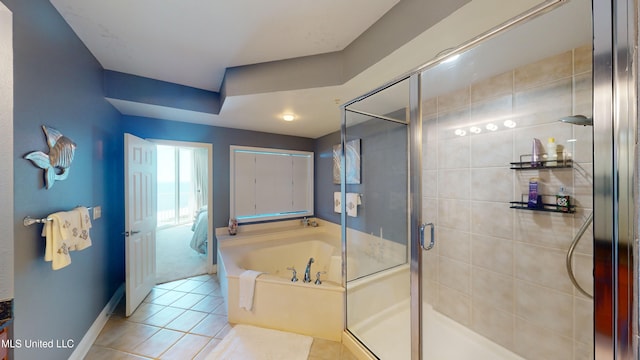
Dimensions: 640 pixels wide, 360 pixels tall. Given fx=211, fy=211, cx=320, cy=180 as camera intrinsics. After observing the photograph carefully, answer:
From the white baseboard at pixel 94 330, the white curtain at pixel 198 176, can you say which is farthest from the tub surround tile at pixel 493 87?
the white curtain at pixel 198 176

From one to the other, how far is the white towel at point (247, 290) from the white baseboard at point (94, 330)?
3.75 ft

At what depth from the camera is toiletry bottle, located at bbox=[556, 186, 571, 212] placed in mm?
1296

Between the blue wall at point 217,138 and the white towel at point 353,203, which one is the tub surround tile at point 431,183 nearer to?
the white towel at point 353,203

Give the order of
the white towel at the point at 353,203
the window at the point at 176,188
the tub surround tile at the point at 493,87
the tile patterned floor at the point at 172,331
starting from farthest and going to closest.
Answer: the window at the point at 176,188
the white towel at the point at 353,203
the tile patterned floor at the point at 172,331
the tub surround tile at the point at 493,87

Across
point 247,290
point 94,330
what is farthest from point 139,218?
point 247,290

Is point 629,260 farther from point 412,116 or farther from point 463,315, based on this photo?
point 463,315

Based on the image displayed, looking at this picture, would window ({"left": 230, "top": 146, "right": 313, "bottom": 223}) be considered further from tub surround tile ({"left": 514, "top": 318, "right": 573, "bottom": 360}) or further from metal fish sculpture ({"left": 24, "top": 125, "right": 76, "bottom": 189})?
tub surround tile ({"left": 514, "top": 318, "right": 573, "bottom": 360})

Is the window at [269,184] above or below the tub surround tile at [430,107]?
below

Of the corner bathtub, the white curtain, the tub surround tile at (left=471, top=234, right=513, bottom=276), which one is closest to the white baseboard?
the corner bathtub

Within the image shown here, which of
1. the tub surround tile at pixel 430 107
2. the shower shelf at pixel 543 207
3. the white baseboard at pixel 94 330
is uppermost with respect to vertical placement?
the tub surround tile at pixel 430 107

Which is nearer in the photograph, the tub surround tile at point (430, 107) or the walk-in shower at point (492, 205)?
the walk-in shower at point (492, 205)

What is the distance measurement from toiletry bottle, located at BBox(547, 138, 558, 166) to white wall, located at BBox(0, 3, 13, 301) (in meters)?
2.68

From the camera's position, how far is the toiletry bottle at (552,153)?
4.43 ft

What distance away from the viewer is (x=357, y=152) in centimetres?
263
